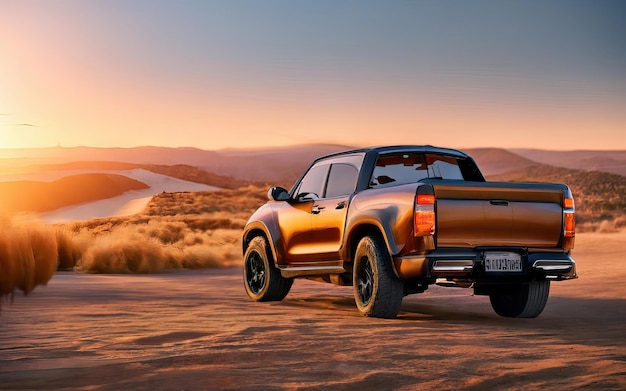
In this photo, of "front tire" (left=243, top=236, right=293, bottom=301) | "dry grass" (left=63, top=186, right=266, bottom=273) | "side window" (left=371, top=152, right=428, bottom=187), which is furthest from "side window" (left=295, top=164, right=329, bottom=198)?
"dry grass" (left=63, top=186, right=266, bottom=273)

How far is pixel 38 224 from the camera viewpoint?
696 inches

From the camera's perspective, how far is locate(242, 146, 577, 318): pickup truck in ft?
34.3

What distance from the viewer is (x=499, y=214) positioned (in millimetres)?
10664

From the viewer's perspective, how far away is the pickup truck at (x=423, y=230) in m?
10.4

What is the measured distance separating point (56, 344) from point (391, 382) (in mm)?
3489

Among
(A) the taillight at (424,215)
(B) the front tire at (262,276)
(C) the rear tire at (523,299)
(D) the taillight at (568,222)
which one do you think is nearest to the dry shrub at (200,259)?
(B) the front tire at (262,276)

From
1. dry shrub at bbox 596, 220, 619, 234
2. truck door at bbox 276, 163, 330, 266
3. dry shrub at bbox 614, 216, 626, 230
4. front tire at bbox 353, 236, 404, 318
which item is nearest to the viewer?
front tire at bbox 353, 236, 404, 318

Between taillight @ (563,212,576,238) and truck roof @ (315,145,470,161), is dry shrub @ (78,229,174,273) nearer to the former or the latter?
truck roof @ (315,145,470,161)

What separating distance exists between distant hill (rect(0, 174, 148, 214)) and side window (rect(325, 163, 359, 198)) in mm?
84977

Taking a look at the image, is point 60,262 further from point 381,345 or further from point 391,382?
point 391,382

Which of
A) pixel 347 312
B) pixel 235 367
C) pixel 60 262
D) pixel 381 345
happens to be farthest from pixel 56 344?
pixel 60 262

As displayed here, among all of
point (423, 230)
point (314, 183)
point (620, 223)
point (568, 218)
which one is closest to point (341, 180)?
point (314, 183)

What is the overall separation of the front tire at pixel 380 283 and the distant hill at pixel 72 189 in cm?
8635

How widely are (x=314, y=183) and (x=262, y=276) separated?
1.76 m
